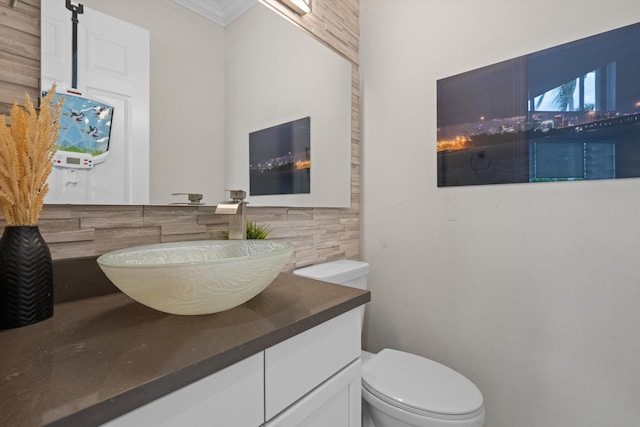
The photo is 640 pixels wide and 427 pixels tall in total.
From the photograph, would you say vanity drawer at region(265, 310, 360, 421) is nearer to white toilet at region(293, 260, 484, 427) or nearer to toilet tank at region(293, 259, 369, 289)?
white toilet at region(293, 260, 484, 427)

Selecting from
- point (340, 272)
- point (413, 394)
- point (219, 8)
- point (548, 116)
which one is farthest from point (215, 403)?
point (548, 116)

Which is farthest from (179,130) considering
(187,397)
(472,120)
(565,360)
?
(565,360)

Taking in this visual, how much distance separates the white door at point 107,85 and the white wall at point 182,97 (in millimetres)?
26

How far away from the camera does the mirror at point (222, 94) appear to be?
852 mm

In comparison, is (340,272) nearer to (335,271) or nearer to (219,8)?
(335,271)

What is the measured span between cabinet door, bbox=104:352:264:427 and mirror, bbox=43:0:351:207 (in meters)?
0.57

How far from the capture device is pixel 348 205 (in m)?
1.58

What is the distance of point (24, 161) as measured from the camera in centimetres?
56

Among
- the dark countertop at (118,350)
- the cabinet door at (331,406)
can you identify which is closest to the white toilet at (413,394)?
the cabinet door at (331,406)

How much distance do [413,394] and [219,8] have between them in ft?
4.93

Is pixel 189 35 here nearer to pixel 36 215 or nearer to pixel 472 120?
pixel 36 215

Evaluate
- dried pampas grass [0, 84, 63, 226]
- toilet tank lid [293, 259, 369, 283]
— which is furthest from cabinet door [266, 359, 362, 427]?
dried pampas grass [0, 84, 63, 226]

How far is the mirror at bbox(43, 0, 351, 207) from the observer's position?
0.85m

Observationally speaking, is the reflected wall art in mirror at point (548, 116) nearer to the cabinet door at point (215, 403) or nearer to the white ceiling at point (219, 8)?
the white ceiling at point (219, 8)
